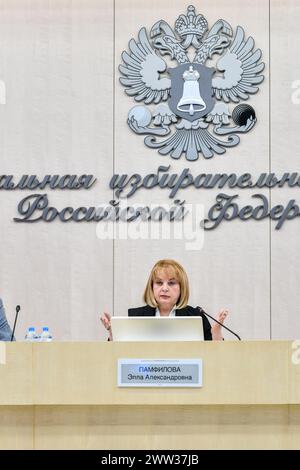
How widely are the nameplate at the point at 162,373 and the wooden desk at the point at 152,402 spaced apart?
22mm

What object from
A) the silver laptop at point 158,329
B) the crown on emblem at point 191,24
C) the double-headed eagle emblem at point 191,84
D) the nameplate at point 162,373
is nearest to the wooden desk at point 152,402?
the nameplate at point 162,373

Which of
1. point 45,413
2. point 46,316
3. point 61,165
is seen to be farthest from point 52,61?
point 45,413

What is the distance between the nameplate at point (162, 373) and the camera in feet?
11.3

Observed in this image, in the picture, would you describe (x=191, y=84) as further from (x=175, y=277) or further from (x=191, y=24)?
(x=175, y=277)

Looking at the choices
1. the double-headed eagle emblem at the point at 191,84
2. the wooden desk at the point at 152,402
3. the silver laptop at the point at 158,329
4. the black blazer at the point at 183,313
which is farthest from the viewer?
the double-headed eagle emblem at the point at 191,84

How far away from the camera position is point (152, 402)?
3.43m

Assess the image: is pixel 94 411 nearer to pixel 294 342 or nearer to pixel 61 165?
pixel 294 342

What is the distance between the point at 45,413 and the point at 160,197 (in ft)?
10.2

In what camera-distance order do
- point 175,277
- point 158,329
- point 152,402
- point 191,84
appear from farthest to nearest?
point 191,84 → point 175,277 → point 158,329 → point 152,402

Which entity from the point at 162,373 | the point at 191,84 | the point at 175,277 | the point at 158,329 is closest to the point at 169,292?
the point at 175,277

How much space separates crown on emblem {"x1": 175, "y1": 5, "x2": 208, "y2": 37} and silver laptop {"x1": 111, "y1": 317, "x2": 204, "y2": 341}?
323 cm

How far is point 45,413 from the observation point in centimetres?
348

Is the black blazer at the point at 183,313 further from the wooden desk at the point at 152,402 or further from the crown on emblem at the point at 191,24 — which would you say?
the crown on emblem at the point at 191,24

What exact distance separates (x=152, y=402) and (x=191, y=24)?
3.69 meters
